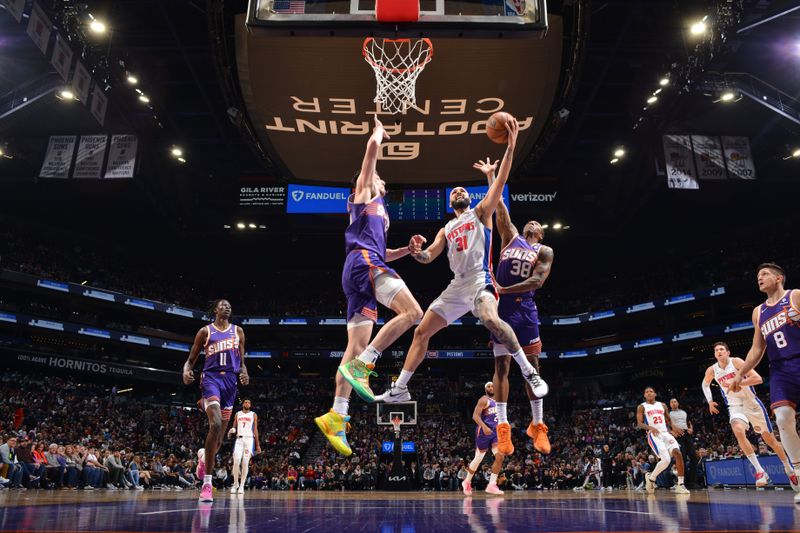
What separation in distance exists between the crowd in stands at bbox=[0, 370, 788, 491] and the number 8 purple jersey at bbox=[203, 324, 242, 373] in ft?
33.0

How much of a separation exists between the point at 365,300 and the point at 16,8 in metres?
14.4

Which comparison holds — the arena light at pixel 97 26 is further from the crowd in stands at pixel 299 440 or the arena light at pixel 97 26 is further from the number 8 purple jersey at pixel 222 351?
the number 8 purple jersey at pixel 222 351

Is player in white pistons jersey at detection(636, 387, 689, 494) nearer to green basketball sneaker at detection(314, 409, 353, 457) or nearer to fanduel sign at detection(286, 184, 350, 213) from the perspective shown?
green basketball sneaker at detection(314, 409, 353, 457)

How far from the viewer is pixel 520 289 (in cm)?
635

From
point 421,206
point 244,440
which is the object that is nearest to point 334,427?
point 244,440

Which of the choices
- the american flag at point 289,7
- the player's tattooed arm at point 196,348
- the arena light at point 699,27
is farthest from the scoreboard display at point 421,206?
the player's tattooed arm at point 196,348

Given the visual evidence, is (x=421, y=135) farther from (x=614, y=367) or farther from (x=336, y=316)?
(x=614, y=367)

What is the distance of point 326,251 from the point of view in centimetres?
3691

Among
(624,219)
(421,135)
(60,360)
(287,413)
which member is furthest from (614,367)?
(60,360)

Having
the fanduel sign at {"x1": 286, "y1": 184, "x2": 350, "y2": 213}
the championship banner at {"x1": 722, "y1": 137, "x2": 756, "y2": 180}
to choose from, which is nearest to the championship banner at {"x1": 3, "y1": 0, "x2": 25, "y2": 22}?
the fanduel sign at {"x1": 286, "y1": 184, "x2": 350, "y2": 213}

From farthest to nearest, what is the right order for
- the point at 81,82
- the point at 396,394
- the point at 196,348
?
the point at 81,82 → the point at 196,348 → the point at 396,394

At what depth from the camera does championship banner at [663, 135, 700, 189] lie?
20.5 meters

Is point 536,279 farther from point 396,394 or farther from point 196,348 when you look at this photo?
point 196,348

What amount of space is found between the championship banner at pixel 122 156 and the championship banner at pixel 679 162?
2026cm
